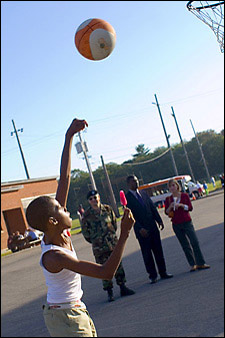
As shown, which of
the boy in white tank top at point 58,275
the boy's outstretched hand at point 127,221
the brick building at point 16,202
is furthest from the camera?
the brick building at point 16,202

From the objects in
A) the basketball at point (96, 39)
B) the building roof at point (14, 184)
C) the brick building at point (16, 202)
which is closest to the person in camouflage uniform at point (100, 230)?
the basketball at point (96, 39)

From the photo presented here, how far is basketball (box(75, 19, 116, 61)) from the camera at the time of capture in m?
3.63

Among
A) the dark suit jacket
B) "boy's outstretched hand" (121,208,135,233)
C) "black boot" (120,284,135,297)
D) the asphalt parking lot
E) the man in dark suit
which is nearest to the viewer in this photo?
"boy's outstretched hand" (121,208,135,233)

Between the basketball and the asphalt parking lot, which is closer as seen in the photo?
the basketball

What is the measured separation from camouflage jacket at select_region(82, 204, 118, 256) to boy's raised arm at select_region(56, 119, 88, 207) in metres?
5.21

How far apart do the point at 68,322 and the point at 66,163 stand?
979mm

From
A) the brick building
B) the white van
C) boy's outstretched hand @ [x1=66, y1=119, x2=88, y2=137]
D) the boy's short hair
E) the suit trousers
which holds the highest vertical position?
boy's outstretched hand @ [x1=66, y1=119, x2=88, y2=137]

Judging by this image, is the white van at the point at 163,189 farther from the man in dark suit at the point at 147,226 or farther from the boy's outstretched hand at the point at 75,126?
the boy's outstretched hand at the point at 75,126

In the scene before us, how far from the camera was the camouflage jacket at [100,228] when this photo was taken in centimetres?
850

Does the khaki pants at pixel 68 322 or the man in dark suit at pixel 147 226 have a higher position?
the khaki pants at pixel 68 322

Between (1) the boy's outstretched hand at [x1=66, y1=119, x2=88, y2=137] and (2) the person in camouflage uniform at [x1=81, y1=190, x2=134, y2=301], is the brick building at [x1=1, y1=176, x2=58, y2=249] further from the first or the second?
(1) the boy's outstretched hand at [x1=66, y1=119, x2=88, y2=137]

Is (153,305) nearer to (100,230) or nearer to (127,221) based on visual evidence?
(100,230)

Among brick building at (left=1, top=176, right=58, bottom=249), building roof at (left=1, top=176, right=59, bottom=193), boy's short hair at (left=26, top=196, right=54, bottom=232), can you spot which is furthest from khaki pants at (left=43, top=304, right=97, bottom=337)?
building roof at (left=1, top=176, right=59, bottom=193)

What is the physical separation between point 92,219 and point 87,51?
527 cm
